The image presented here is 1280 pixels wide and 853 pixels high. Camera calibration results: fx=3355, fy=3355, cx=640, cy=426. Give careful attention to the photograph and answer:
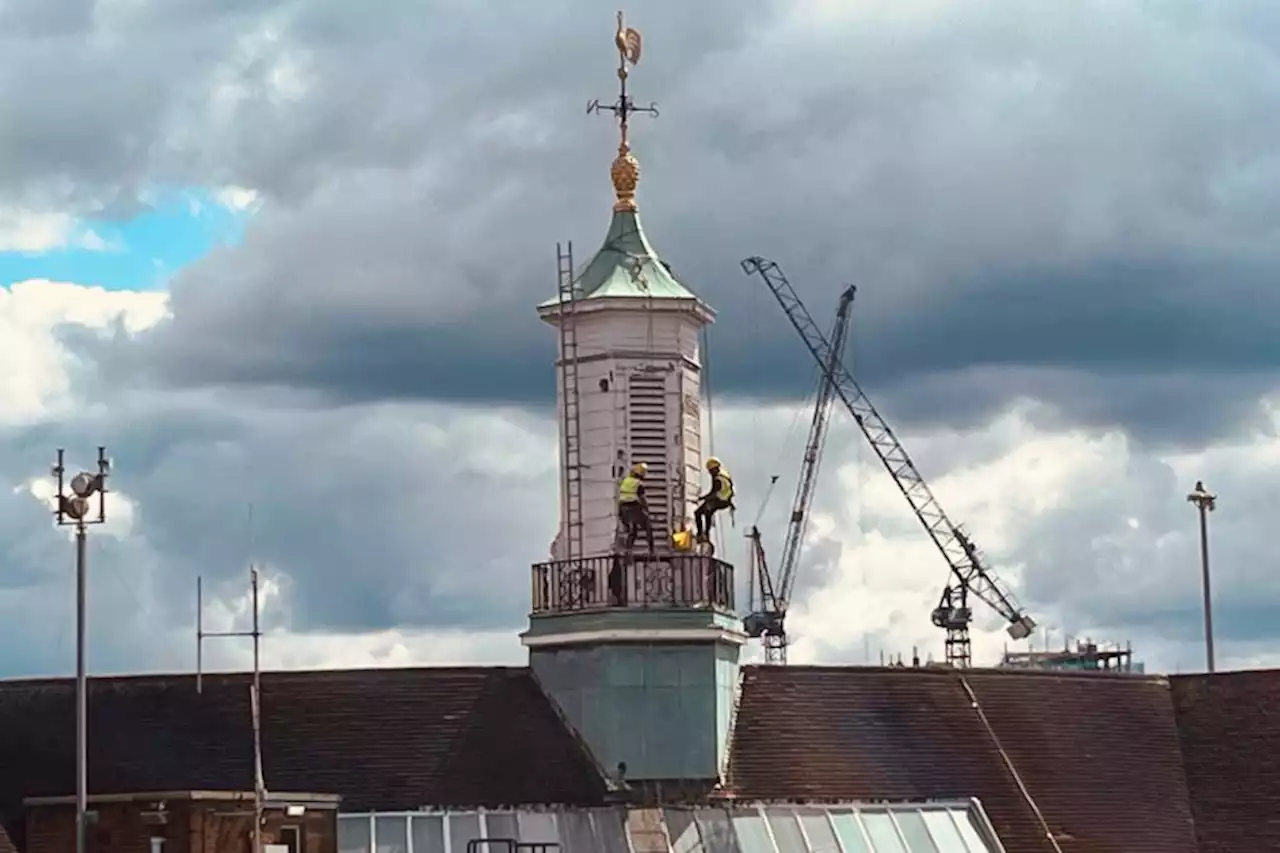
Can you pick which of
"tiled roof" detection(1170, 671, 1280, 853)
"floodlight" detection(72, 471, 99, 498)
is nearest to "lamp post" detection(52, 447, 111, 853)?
"floodlight" detection(72, 471, 99, 498)

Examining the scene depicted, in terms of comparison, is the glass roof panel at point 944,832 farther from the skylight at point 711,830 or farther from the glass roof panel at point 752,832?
the glass roof panel at point 752,832

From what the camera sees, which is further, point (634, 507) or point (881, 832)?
point (881, 832)

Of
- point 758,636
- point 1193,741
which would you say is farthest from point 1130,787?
point 758,636

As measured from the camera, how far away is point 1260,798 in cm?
6228

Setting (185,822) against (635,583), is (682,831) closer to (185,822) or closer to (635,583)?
(635,583)

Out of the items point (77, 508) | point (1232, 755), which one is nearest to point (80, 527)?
point (77, 508)

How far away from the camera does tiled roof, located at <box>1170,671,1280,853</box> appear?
61812mm

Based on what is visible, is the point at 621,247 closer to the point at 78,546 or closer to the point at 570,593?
the point at 570,593

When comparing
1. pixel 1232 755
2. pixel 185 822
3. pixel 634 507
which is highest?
pixel 634 507

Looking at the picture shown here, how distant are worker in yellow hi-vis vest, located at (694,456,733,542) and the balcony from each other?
0.65m

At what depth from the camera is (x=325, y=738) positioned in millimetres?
56750

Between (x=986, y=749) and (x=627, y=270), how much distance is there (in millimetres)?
11122

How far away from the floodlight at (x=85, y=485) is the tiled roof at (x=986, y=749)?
1382 centimetres

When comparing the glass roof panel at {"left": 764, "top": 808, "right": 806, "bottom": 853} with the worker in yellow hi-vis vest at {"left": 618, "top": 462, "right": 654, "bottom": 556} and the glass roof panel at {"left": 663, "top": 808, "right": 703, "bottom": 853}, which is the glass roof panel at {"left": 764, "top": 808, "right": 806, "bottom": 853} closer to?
the glass roof panel at {"left": 663, "top": 808, "right": 703, "bottom": 853}
